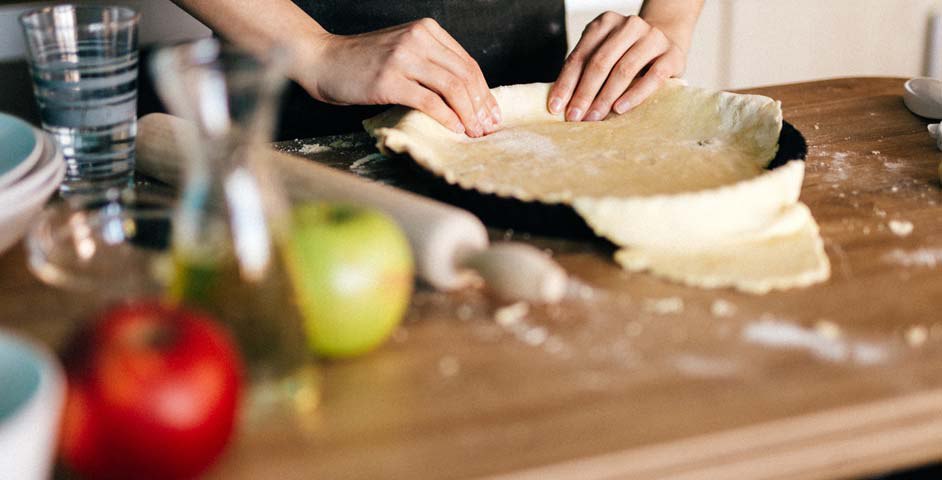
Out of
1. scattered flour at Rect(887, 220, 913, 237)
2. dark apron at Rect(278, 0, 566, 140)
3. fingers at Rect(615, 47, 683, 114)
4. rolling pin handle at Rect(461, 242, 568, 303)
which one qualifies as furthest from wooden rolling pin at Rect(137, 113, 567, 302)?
dark apron at Rect(278, 0, 566, 140)

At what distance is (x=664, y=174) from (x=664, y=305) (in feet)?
0.89

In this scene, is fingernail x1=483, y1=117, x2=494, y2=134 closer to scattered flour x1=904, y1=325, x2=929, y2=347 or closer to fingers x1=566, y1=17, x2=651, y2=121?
fingers x1=566, y1=17, x2=651, y2=121

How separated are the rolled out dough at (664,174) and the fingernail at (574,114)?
2cm

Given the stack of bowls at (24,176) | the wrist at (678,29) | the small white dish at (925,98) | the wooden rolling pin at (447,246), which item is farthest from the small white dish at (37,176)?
the small white dish at (925,98)

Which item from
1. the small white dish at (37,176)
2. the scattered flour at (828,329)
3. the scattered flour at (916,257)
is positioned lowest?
the scattered flour at (916,257)

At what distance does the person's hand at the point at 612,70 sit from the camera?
1.21 m

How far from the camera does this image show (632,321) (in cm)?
72

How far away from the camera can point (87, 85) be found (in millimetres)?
910

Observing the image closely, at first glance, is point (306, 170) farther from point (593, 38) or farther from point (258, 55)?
point (593, 38)

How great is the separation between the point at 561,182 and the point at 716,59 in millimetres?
1985

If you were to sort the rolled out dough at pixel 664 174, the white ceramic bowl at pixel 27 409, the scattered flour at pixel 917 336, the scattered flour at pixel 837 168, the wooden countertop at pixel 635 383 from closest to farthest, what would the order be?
the white ceramic bowl at pixel 27 409 → the wooden countertop at pixel 635 383 → the scattered flour at pixel 917 336 → the rolled out dough at pixel 664 174 → the scattered flour at pixel 837 168

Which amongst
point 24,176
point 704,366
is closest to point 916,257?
point 704,366

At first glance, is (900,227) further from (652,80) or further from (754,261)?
(652,80)

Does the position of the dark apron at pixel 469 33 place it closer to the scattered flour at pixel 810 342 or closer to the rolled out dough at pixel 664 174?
the rolled out dough at pixel 664 174
